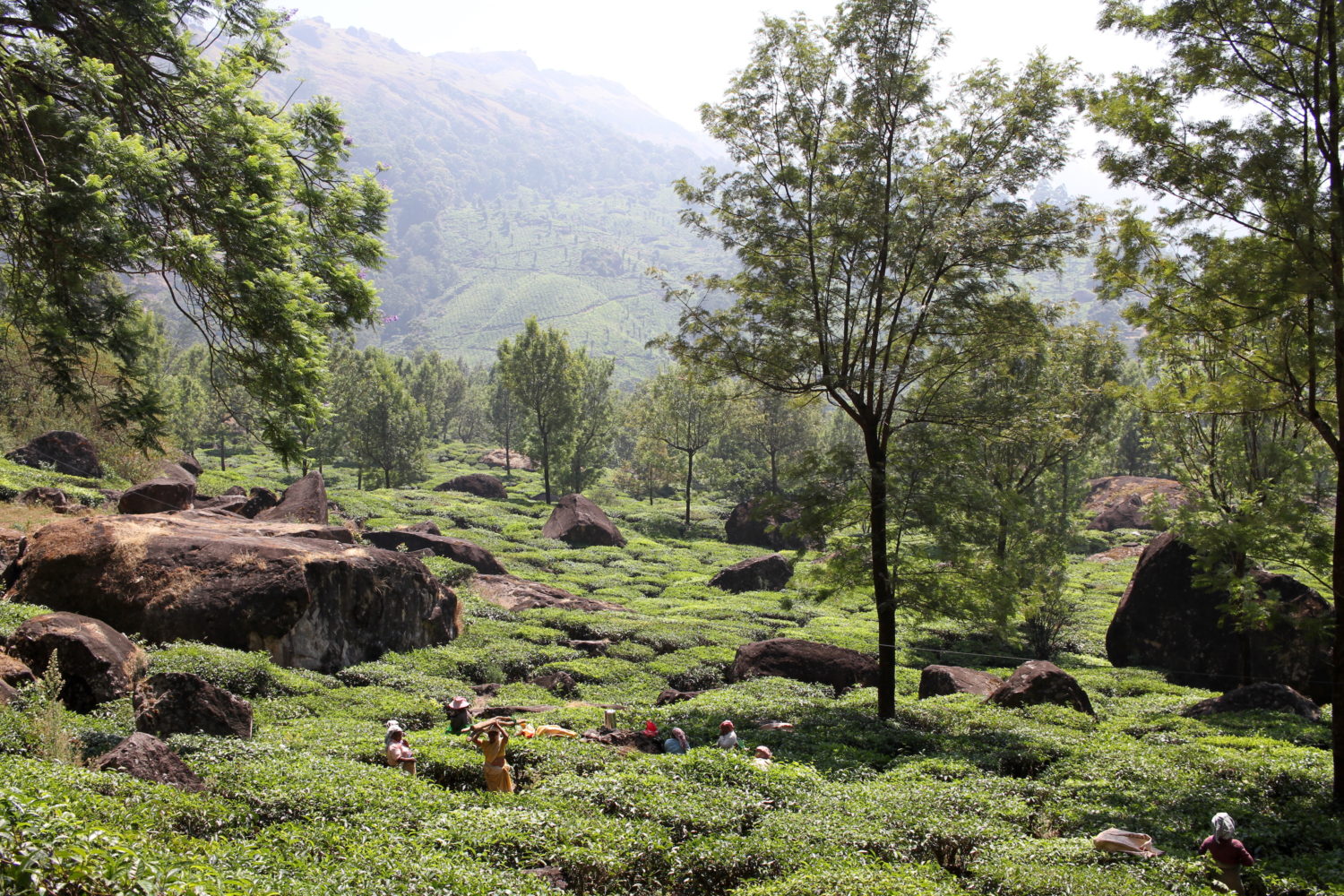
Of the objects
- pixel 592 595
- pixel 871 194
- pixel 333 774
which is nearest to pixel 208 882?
pixel 333 774

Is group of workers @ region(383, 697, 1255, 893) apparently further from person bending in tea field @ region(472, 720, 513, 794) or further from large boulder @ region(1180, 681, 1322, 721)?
large boulder @ region(1180, 681, 1322, 721)

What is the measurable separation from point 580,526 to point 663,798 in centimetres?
3694

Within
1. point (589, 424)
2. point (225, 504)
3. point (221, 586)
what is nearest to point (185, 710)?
point (221, 586)

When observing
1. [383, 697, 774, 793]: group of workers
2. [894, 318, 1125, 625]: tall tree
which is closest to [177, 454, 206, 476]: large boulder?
[383, 697, 774, 793]: group of workers

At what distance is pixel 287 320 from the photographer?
406 inches

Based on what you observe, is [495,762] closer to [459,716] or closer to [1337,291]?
[459,716]

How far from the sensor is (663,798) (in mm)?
10430

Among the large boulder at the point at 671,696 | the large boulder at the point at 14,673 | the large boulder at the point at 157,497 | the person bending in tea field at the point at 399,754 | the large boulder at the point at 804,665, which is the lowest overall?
the large boulder at the point at 671,696

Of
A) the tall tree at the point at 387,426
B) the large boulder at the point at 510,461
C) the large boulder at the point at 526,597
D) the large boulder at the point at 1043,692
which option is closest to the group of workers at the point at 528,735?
the large boulder at the point at 1043,692

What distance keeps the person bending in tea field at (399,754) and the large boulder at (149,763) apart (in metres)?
2.70

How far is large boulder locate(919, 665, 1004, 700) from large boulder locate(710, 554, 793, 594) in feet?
56.7

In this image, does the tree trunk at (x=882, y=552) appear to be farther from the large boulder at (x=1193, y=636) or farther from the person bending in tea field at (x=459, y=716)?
the large boulder at (x=1193, y=636)

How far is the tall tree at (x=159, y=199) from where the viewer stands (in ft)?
30.5

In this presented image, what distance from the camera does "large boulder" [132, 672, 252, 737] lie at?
11.4 metres
